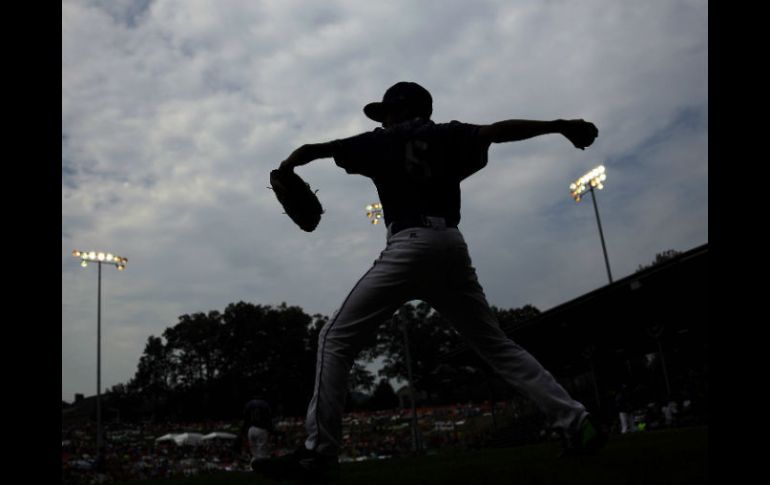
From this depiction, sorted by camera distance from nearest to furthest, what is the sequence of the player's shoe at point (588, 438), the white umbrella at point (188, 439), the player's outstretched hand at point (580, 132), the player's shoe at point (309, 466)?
the player's shoe at point (309, 466)
the player's outstretched hand at point (580, 132)
the player's shoe at point (588, 438)
the white umbrella at point (188, 439)

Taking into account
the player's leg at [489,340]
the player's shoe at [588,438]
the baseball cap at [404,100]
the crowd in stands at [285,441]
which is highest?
the baseball cap at [404,100]

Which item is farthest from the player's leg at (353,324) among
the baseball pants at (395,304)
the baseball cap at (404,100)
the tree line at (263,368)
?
the tree line at (263,368)

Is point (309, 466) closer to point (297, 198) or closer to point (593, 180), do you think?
point (297, 198)

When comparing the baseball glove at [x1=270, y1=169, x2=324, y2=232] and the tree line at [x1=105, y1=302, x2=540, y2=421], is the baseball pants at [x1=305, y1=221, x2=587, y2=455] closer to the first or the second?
the baseball glove at [x1=270, y1=169, x2=324, y2=232]

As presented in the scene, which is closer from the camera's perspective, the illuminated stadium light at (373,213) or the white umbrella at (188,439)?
the illuminated stadium light at (373,213)

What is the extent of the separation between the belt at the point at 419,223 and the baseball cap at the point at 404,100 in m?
0.77

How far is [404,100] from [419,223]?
85 centimetres

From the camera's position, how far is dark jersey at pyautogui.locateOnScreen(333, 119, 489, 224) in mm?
3336

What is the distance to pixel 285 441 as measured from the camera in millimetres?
36500

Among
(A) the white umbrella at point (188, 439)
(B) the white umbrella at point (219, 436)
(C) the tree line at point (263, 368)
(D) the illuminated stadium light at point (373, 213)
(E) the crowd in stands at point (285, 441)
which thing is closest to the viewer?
(E) the crowd in stands at point (285, 441)

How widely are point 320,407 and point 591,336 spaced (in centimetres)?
2578

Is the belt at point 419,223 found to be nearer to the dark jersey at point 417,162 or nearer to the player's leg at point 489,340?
the dark jersey at point 417,162

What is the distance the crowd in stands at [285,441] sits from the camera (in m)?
23.0

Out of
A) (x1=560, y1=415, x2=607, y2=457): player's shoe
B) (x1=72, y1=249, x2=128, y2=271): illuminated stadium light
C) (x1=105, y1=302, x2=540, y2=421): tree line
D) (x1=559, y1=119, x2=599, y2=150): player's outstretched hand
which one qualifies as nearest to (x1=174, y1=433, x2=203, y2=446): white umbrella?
(x1=72, y1=249, x2=128, y2=271): illuminated stadium light
